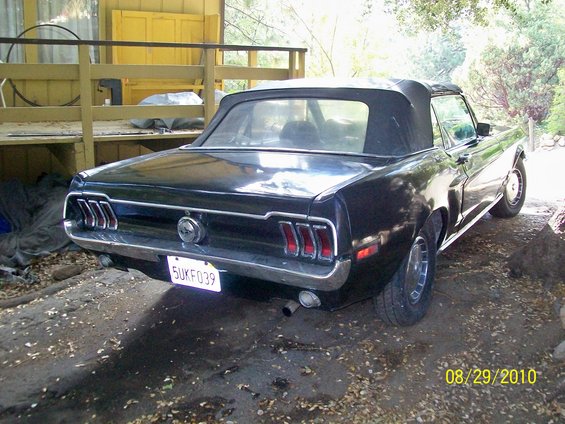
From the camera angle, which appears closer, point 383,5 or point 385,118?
point 385,118

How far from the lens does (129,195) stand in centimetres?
331

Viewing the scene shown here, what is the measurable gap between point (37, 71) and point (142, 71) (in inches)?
41.3

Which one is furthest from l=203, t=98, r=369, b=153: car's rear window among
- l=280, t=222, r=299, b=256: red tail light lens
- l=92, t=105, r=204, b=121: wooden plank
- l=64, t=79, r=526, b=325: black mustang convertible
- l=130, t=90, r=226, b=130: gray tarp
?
l=130, t=90, r=226, b=130: gray tarp

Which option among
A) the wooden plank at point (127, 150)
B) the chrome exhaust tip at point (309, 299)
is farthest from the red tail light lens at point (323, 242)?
the wooden plank at point (127, 150)

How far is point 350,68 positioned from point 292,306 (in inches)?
671

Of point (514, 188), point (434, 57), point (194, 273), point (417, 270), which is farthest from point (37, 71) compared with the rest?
point (434, 57)

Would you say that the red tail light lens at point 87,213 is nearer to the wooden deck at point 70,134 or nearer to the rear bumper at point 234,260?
the rear bumper at point 234,260

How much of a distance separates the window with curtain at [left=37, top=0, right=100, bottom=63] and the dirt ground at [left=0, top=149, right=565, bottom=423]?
4.38 metres

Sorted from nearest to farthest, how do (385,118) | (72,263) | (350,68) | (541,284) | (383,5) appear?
(385,118) < (541,284) < (72,263) < (383,5) < (350,68)

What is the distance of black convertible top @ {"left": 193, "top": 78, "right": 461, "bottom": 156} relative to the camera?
365cm

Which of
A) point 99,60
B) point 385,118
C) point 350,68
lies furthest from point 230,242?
point 350,68

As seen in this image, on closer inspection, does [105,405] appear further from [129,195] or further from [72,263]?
[72,263]
